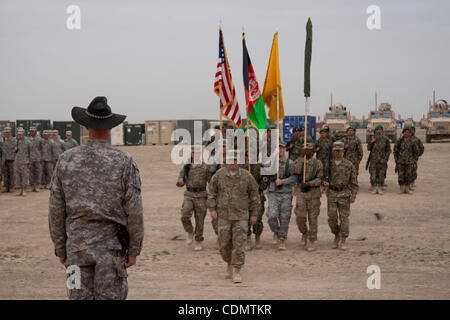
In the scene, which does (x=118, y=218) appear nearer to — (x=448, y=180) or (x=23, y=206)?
(x=23, y=206)

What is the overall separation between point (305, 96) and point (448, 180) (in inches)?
514

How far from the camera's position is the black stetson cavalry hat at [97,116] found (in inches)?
170

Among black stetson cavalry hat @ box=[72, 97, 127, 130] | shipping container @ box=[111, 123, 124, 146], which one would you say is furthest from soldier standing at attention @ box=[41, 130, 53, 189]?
shipping container @ box=[111, 123, 124, 146]

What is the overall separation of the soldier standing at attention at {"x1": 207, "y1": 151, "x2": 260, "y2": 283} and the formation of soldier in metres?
12.9

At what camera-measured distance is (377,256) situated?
916 centimetres

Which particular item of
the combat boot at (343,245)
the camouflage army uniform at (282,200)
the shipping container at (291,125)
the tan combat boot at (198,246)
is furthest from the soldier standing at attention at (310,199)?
the shipping container at (291,125)

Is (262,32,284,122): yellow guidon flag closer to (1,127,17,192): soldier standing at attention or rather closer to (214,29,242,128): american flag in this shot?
(214,29,242,128): american flag

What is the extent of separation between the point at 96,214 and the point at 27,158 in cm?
1581

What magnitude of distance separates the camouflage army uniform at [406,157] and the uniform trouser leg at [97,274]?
1487cm

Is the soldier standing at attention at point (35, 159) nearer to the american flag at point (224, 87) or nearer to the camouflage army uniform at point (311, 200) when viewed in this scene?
the american flag at point (224, 87)

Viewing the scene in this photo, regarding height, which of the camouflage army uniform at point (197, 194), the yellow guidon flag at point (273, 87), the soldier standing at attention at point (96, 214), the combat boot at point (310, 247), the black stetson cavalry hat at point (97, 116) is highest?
the yellow guidon flag at point (273, 87)

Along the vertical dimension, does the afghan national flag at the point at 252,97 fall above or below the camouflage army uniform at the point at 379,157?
above

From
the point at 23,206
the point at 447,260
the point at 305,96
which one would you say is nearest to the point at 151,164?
the point at 23,206

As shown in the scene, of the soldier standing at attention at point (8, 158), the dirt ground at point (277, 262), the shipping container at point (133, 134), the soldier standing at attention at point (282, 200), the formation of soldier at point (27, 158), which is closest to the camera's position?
the dirt ground at point (277, 262)
